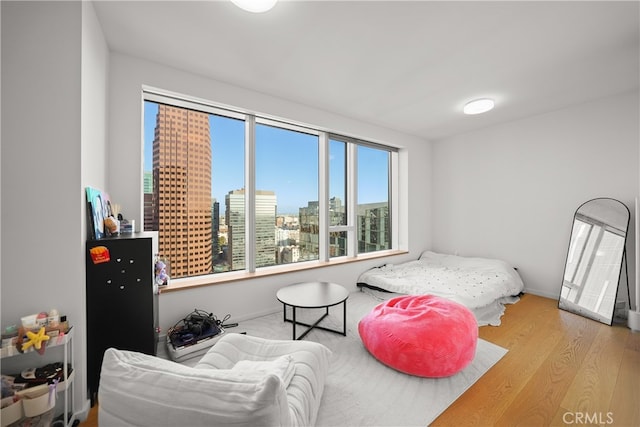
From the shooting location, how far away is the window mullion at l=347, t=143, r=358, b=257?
3836 mm

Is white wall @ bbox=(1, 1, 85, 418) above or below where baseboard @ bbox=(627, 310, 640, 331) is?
above

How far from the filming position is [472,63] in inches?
88.1

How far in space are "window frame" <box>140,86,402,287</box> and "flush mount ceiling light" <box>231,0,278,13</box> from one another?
1.19m

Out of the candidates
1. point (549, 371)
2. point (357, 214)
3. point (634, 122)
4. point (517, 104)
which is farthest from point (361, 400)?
point (634, 122)

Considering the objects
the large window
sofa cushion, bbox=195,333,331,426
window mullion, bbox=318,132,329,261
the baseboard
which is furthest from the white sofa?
the baseboard

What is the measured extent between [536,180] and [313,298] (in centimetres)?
346

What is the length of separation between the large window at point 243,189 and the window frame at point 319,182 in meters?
0.01

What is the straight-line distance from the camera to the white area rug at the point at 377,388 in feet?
4.77

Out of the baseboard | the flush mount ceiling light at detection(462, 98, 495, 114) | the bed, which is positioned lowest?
the baseboard

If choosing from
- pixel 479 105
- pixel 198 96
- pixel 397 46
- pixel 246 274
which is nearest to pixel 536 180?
pixel 479 105

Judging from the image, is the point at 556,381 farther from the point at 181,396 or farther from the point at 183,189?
the point at 183,189

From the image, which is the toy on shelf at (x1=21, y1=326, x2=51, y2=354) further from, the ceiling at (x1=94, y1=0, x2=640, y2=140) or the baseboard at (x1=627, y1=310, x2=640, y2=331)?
the baseboard at (x1=627, y1=310, x2=640, y2=331)

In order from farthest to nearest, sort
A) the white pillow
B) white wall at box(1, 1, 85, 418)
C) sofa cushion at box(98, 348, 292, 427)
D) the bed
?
the bed → white wall at box(1, 1, 85, 418) → the white pillow → sofa cushion at box(98, 348, 292, 427)

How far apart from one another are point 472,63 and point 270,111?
202 centimetres
